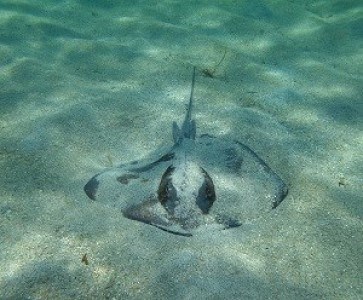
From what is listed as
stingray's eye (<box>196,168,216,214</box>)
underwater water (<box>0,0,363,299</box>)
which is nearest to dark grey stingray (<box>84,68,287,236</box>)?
stingray's eye (<box>196,168,216,214</box>)

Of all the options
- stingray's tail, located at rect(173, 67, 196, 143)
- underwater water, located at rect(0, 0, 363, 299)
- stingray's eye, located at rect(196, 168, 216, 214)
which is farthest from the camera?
stingray's tail, located at rect(173, 67, 196, 143)

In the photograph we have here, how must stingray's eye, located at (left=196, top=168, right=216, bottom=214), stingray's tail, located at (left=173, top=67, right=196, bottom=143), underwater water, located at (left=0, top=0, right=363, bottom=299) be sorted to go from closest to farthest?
underwater water, located at (left=0, top=0, right=363, bottom=299) < stingray's eye, located at (left=196, top=168, right=216, bottom=214) < stingray's tail, located at (left=173, top=67, right=196, bottom=143)

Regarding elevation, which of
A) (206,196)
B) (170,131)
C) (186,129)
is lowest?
(170,131)

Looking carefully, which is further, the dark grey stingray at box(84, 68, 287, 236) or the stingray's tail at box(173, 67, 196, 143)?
the stingray's tail at box(173, 67, 196, 143)

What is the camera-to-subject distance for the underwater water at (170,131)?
10.4 ft

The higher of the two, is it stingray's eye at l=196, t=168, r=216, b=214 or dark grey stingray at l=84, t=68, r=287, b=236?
stingray's eye at l=196, t=168, r=216, b=214

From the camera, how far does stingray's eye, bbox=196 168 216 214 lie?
331 centimetres

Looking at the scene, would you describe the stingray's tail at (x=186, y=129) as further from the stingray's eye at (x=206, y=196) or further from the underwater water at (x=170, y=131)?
the stingray's eye at (x=206, y=196)

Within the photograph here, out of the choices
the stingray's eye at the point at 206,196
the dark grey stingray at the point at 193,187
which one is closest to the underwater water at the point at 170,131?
the dark grey stingray at the point at 193,187

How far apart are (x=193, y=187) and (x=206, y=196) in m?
0.15

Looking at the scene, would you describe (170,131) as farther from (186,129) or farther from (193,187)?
(193,187)

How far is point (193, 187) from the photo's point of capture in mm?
3428

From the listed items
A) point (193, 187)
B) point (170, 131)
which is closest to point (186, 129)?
point (170, 131)

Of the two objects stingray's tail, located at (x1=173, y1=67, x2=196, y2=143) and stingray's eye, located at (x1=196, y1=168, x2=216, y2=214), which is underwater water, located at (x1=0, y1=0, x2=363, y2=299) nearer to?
stingray's tail, located at (x1=173, y1=67, x2=196, y2=143)
